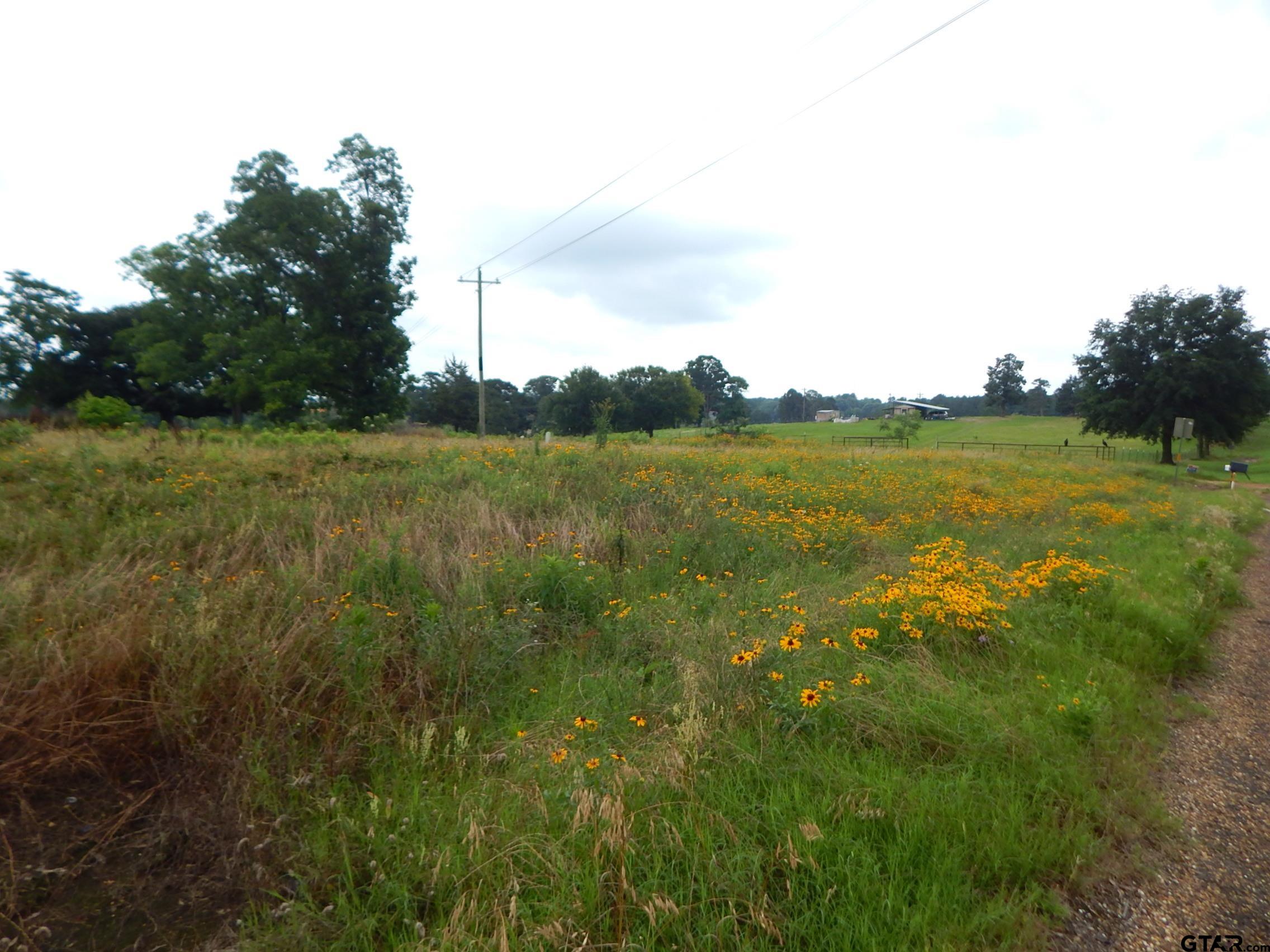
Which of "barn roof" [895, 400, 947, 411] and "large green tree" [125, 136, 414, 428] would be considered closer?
"large green tree" [125, 136, 414, 428]

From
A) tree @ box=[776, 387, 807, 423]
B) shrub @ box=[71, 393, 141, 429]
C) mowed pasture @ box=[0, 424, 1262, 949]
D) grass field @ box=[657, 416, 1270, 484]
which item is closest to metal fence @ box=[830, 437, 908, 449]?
grass field @ box=[657, 416, 1270, 484]

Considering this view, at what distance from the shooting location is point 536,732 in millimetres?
3607

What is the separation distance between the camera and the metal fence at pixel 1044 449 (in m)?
38.5

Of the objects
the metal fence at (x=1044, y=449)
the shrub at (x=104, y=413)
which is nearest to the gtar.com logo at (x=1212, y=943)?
the shrub at (x=104, y=413)

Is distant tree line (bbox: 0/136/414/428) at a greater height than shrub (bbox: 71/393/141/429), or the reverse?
distant tree line (bbox: 0/136/414/428)

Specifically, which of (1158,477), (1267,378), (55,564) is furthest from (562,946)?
(1267,378)

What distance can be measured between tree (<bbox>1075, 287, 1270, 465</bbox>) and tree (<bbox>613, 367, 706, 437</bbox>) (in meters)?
31.5

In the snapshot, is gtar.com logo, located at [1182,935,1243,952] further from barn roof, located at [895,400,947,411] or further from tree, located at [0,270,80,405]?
barn roof, located at [895,400,947,411]

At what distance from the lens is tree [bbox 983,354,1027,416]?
104 metres

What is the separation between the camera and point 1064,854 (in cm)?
263

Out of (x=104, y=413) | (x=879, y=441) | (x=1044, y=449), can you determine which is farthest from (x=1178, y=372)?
(x=104, y=413)

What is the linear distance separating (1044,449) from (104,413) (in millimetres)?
48095

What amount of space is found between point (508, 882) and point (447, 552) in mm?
4043

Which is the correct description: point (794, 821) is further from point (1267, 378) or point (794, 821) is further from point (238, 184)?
point (1267, 378)
